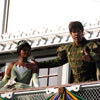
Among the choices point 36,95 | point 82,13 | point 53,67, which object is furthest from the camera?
point 82,13

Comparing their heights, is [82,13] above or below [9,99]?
above

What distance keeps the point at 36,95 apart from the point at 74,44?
116cm

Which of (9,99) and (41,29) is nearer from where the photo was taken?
(9,99)

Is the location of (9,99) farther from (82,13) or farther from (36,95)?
(82,13)

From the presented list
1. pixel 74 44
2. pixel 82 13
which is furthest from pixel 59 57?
pixel 82 13

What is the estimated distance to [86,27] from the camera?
54.3 feet

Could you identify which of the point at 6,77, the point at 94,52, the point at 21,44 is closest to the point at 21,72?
the point at 6,77

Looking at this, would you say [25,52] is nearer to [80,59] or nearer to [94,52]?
[80,59]

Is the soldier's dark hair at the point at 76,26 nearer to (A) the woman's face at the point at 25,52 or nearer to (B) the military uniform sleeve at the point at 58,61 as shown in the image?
(B) the military uniform sleeve at the point at 58,61

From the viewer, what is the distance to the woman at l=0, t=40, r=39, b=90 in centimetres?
1558

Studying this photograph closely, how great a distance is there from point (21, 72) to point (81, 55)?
110 centimetres

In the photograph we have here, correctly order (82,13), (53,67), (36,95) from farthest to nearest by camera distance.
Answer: (82,13) < (53,67) < (36,95)

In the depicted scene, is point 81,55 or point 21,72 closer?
point 81,55

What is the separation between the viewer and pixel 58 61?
15.9 m
